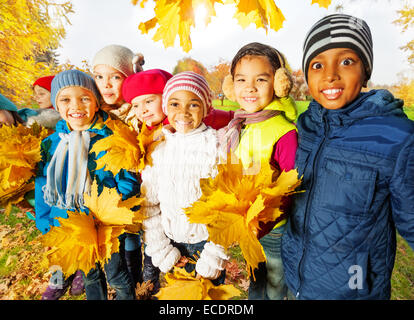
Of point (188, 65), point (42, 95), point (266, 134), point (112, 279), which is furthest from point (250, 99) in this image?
point (42, 95)

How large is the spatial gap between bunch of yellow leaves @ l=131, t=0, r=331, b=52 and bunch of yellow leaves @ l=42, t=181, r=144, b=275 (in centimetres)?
106

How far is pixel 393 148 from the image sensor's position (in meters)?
0.91

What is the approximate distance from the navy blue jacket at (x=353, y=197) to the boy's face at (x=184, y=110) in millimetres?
699

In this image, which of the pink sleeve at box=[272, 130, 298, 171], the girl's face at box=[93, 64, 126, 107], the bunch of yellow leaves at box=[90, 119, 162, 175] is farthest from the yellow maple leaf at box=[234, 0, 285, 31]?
the girl's face at box=[93, 64, 126, 107]

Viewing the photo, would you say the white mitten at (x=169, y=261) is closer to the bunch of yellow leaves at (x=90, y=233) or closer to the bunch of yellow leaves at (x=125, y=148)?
the bunch of yellow leaves at (x=90, y=233)

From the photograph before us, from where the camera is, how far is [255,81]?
1242mm

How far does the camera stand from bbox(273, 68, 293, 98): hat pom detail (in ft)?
3.89

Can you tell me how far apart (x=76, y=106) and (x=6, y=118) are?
122 cm

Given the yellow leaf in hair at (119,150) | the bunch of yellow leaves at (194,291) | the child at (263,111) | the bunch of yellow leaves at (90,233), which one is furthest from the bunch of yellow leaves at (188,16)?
the bunch of yellow leaves at (194,291)

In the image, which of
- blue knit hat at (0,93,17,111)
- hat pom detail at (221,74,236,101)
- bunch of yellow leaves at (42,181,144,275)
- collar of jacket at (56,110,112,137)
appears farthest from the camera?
blue knit hat at (0,93,17,111)

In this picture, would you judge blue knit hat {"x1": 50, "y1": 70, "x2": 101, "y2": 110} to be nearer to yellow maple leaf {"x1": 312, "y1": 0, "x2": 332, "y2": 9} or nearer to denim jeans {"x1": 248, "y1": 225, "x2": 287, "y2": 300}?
yellow maple leaf {"x1": 312, "y1": 0, "x2": 332, "y2": 9}

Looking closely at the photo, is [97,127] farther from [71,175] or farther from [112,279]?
[112,279]
